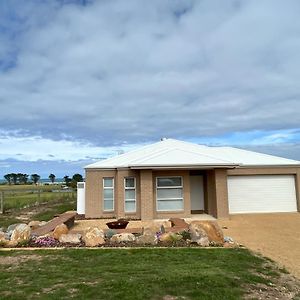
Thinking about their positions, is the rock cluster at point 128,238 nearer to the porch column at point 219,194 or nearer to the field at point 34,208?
the field at point 34,208

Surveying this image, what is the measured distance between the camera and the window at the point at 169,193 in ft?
65.4

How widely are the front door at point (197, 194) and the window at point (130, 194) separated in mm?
3762

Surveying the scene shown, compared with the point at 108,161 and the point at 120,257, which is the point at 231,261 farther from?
the point at 108,161

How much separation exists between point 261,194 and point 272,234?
26.9 ft

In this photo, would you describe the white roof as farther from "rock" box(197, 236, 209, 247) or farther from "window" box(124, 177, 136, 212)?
"rock" box(197, 236, 209, 247)

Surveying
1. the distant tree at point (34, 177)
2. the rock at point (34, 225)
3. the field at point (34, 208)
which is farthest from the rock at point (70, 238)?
the distant tree at point (34, 177)

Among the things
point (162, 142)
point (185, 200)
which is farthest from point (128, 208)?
point (162, 142)

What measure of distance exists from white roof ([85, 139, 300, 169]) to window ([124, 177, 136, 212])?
0.87 meters

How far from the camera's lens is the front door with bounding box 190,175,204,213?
22141 millimetres

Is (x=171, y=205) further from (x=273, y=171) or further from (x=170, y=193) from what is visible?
(x=273, y=171)

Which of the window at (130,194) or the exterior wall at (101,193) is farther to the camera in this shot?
the window at (130,194)

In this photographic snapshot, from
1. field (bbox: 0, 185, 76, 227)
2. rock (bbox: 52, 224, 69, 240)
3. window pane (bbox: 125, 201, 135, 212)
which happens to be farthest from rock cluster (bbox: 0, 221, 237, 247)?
window pane (bbox: 125, 201, 135, 212)

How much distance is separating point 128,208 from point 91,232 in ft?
27.0

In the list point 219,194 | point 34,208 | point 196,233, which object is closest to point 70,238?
point 196,233
